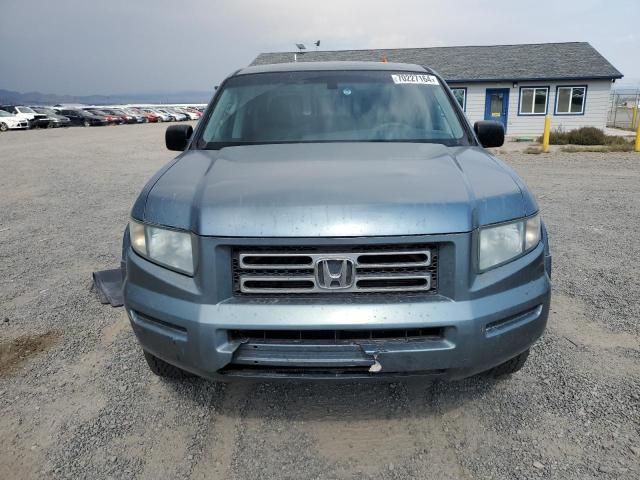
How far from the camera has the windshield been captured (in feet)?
10.8

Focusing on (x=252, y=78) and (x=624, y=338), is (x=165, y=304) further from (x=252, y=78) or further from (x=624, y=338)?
(x=624, y=338)

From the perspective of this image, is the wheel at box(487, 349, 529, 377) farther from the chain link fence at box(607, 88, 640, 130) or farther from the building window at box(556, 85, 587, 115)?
the chain link fence at box(607, 88, 640, 130)

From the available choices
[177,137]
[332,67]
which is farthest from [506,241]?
[177,137]

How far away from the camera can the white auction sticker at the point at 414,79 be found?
363 centimetres

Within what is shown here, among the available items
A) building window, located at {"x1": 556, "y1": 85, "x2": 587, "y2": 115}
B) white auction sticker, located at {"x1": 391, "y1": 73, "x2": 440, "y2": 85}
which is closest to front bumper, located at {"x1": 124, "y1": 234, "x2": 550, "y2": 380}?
white auction sticker, located at {"x1": 391, "y1": 73, "x2": 440, "y2": 85}

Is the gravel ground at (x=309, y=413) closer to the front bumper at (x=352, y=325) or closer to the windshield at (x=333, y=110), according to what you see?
the front bumper at (x=352, y=325)

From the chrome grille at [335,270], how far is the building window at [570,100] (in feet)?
86.0

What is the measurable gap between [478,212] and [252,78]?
2252mm

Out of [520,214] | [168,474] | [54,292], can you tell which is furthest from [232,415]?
[54,292]

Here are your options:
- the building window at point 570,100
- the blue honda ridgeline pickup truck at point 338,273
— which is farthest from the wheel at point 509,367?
the building window at point 570,100

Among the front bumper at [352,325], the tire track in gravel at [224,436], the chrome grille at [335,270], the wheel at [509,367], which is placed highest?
the chrome grille at [335,270]

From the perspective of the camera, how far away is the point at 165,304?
7.20ft

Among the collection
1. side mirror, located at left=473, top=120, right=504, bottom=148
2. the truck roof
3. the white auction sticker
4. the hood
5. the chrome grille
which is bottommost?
the chrome grille

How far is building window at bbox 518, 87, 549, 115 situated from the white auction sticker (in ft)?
78.4
